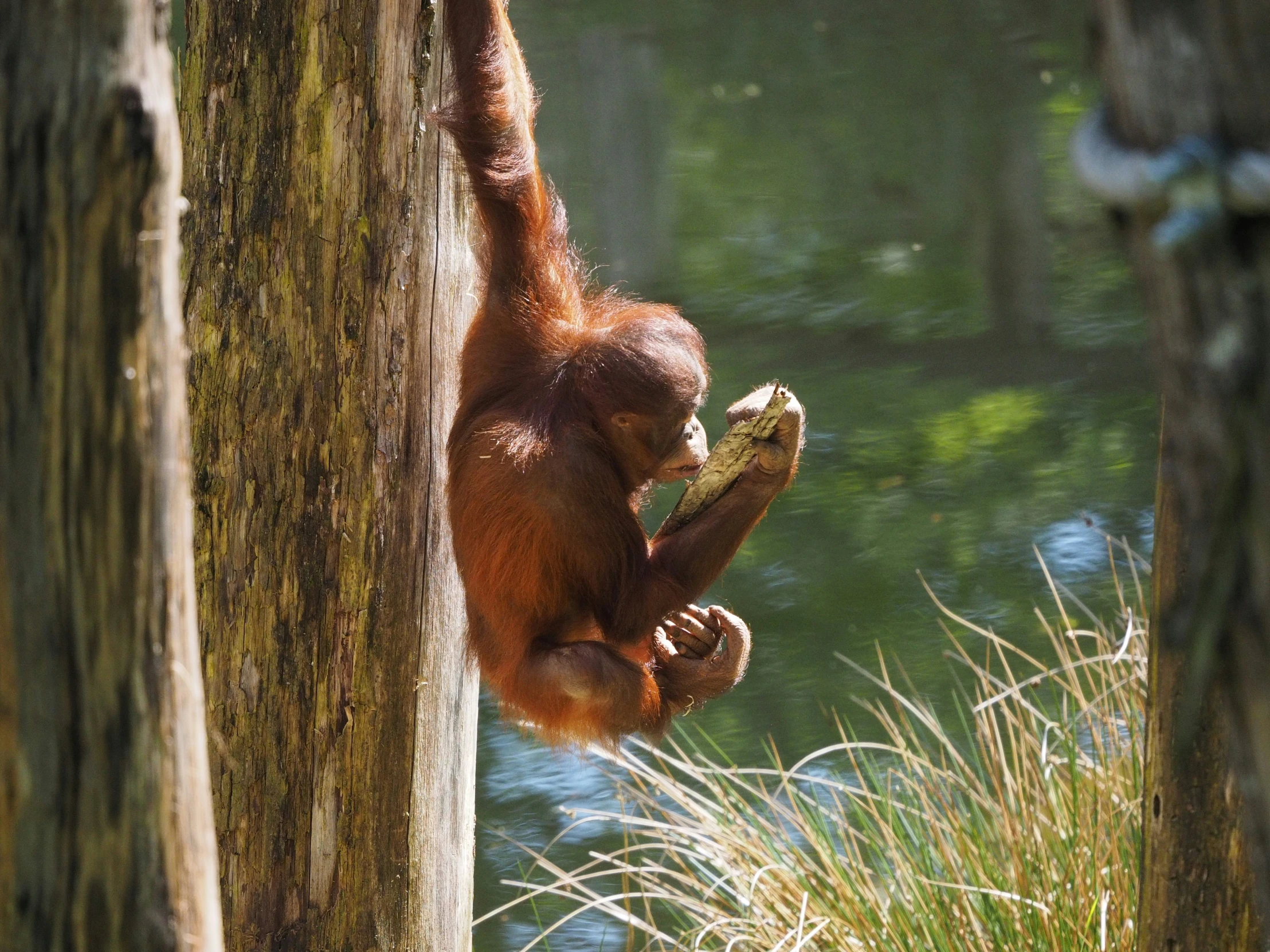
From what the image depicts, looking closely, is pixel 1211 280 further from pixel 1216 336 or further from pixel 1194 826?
pixel 1194 826

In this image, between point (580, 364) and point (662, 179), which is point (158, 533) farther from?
point (662, 179)

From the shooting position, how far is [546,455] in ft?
9.33

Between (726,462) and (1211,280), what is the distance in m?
2.03

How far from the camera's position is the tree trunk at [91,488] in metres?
1.33

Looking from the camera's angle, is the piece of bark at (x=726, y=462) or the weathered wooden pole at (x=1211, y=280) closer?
the weathered wooden pole at (x=1211, y=280)

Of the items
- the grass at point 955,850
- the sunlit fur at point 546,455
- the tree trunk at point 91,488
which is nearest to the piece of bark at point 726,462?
the sunlit fur at point 546,455

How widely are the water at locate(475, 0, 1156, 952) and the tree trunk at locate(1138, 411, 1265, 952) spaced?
4.52ft

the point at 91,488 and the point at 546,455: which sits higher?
the point at 91,488

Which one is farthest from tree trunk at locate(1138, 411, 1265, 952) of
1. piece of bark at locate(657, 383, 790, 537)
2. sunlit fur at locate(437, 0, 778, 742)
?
sunlit fur at locate(437, 0, 778, 742)

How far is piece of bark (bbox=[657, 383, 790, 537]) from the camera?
2930 millimetres

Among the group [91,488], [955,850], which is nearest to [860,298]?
[955,850]

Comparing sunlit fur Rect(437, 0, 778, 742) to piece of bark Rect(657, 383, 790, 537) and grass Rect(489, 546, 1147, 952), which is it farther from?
grass Rect(489, 546, 1147, 952)

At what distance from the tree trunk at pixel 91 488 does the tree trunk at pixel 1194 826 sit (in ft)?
4.74

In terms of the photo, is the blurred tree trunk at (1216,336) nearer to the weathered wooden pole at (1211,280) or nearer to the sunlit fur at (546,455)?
the weathered wooden pole at (1211,280)
